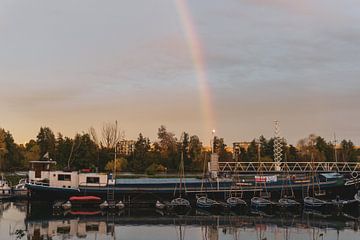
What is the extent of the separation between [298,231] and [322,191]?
2080 centimetres

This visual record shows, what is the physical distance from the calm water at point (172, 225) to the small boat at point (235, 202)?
4076mm

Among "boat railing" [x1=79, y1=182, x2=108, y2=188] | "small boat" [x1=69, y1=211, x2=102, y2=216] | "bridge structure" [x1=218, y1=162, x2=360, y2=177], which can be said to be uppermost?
"bridge structure" [x1=218, y1=162, x2=360, y2=177]

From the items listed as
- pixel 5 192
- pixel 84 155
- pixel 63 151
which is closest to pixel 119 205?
pixel 5 192

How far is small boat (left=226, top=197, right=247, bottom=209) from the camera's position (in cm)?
5500

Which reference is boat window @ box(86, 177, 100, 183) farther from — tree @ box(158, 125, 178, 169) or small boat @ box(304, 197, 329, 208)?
tree @ box(158, 125, 178, 169)

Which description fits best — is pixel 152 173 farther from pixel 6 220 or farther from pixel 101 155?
pixel 6 220

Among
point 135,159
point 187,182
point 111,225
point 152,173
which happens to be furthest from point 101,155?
point 111,225

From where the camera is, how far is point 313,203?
55531mm

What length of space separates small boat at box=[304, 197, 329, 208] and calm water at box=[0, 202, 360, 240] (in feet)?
12.3

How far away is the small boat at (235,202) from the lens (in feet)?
180

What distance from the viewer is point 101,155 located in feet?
319

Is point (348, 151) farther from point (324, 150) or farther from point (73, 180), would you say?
point (73, 180)

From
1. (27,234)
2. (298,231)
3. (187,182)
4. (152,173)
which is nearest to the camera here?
(27,234)

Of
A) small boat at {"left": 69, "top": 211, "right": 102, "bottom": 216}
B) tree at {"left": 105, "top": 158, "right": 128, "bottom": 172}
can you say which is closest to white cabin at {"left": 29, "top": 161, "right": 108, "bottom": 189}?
small boat at {"left": 69, "top": 211, "right": 102, "bottom": 216}
